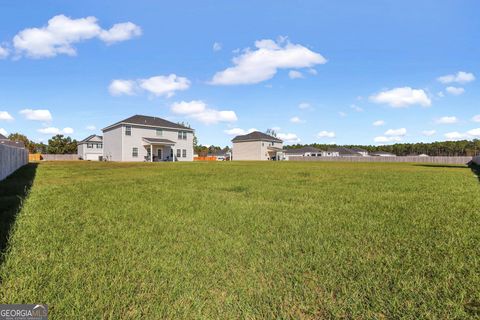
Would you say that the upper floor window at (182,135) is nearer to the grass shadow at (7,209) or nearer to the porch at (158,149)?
the porch at (158,149)

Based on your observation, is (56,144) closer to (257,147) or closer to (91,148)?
(91,148)

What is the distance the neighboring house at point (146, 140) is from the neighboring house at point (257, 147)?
1976cm

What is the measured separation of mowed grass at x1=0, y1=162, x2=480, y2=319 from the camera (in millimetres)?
2514

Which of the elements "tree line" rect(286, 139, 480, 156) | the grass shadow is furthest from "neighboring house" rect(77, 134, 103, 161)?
"tree line" rect(286, 139, 480, 156)

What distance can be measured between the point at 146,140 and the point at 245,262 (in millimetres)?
40133

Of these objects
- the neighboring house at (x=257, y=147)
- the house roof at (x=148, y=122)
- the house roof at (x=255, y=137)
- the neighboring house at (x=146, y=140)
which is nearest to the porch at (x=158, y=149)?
the neighboring house at (x=146, y=140)

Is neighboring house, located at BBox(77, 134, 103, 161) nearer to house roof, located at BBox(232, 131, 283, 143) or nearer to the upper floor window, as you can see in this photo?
the upper floor window

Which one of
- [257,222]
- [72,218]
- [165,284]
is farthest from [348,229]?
[72,218]

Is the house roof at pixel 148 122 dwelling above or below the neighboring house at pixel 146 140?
above

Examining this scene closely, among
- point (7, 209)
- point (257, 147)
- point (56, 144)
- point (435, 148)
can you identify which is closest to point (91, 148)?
point (56, 144)

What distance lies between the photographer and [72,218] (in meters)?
5.38

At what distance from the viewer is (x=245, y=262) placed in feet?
11.2

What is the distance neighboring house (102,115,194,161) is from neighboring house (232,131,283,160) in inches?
778

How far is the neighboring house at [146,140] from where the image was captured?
4016cm
